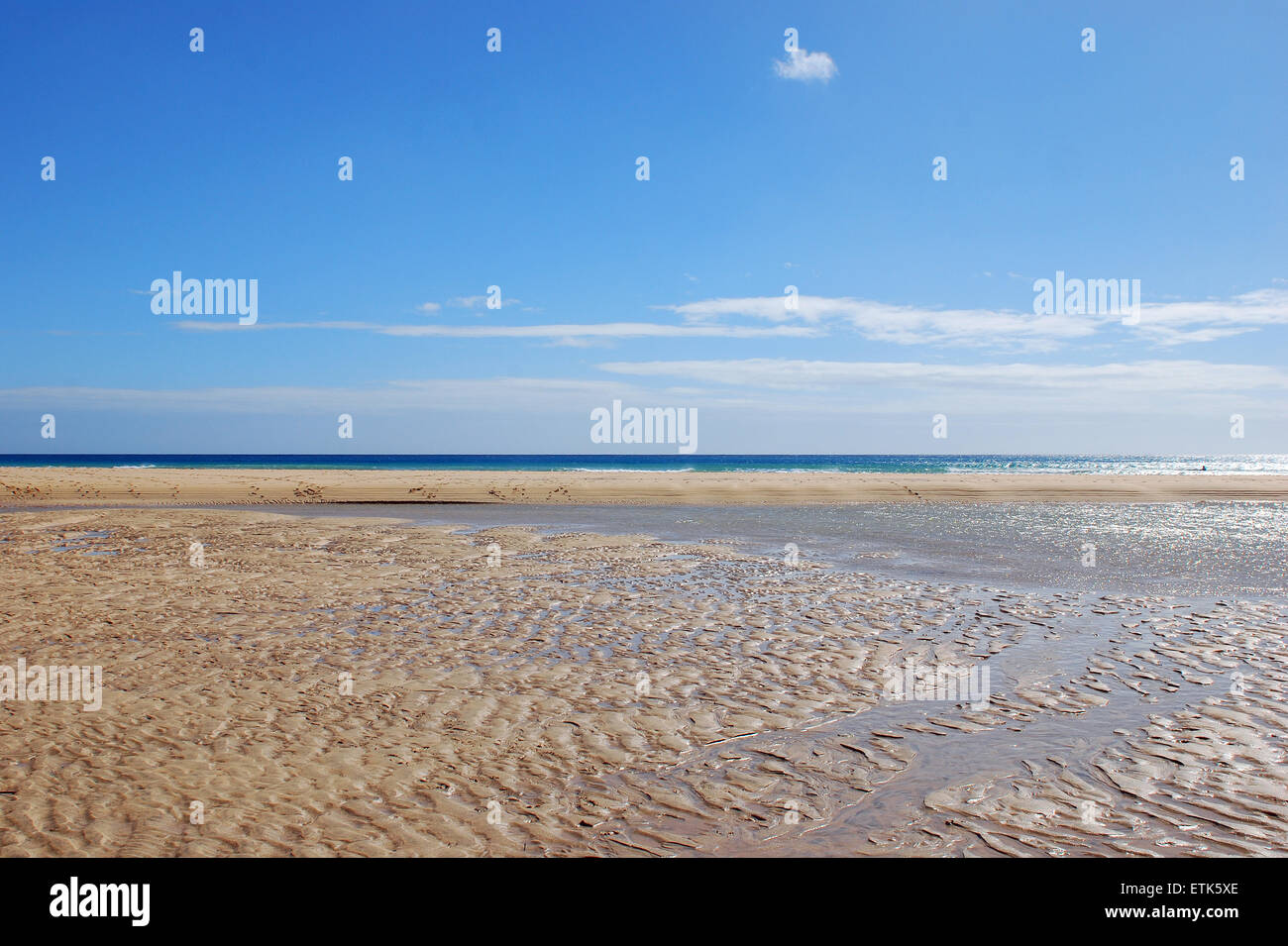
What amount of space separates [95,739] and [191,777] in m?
1.44

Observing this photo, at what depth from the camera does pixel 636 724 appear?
6.93m

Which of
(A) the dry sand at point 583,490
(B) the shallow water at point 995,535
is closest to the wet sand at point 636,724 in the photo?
(B) the shallow water at point 995,535

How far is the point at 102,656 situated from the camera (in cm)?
887

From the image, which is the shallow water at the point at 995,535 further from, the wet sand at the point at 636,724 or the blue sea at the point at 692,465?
the blue sea at the point at 692,465

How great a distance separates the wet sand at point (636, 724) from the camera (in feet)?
16.2

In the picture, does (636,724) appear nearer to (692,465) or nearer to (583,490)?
(583,490)

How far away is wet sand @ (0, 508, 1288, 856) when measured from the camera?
4926 millimetres

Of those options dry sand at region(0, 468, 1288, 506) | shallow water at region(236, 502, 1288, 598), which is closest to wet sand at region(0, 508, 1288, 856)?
shallow water at region(236, 502, 1288, 598)

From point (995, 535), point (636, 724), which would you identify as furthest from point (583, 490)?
point (636, 724)

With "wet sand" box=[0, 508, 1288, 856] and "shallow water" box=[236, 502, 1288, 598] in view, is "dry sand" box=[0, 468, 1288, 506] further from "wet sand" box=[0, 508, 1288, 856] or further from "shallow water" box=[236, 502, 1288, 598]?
"wet sand" box=[0, 508, 1288, 856]
